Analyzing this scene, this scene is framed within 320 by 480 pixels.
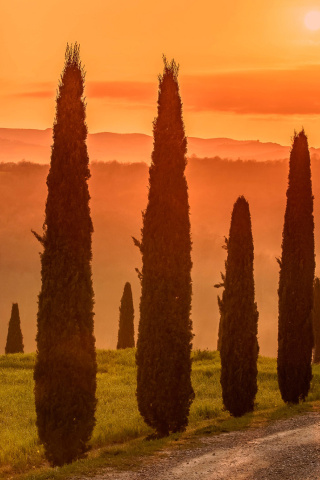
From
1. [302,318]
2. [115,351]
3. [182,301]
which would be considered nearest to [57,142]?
[182,301]

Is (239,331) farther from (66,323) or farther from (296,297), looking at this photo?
(66,323)

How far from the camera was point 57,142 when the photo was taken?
24234 mm

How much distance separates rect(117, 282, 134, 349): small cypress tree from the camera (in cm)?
6397

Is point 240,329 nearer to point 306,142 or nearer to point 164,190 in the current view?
point 164,190

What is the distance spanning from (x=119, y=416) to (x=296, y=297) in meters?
8.75

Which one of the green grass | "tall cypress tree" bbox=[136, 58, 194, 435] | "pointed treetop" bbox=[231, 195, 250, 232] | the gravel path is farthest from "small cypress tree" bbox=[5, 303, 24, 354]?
the gravel path

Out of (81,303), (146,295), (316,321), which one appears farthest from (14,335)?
(81,303)

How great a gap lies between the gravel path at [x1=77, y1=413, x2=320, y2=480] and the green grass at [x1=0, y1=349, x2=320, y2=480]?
0.95 metres

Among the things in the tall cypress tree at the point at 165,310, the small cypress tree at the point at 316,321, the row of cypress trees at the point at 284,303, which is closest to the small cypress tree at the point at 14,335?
the small cypress tree at the point at 316,321

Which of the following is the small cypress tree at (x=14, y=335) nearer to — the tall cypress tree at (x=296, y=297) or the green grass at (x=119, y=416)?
the green grass at (x=119, y=416)

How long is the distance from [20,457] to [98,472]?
208 inches

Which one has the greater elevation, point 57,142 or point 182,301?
point 57,142

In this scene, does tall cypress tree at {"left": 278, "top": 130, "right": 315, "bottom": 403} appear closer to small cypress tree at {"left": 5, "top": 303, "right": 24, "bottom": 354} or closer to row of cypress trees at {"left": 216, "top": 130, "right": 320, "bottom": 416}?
row of cypress trees at {"left": 216, "top": 130, "right": 320, "bottom": 416}

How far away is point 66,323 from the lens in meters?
23.5
